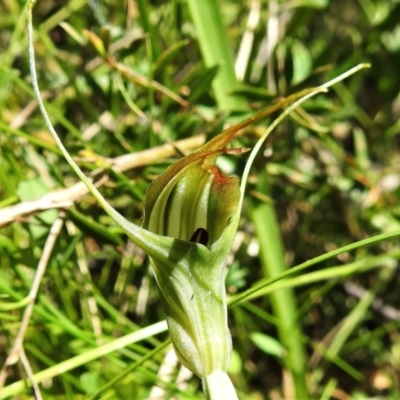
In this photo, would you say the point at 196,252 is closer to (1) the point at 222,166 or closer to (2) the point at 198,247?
(2) the point at 198,247

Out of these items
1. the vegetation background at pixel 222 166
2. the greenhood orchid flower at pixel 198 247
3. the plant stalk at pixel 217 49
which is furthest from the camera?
the plant stalk at pixel 217 49

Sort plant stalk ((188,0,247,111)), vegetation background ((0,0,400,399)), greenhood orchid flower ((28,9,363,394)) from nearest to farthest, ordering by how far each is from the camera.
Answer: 1. greenhood orchid flower ((28,9,363,394))
2. vegetation background ((0,0,400,399))
3. plant stalk ((188,0,247,111))

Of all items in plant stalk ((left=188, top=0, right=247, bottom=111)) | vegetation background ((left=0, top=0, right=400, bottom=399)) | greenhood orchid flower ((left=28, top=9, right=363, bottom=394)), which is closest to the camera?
greenhood orchid flower ((left=28, top=9, right=363, bottom=394))

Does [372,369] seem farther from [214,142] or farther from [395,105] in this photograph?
[214,142]

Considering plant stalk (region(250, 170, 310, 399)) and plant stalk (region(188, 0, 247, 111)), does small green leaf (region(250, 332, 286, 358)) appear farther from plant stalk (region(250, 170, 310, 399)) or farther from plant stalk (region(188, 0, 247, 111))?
plant stalk (region(188, 0, 247, 111))

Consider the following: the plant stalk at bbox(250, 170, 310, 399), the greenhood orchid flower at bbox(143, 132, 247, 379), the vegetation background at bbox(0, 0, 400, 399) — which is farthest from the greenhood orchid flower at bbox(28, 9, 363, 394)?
the plant stalk at bbox(250, 170, 310, 399)

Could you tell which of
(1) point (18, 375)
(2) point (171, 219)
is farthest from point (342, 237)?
(2) point (171, 219)

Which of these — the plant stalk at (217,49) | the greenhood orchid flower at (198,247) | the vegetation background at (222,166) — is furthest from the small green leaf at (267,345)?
the greenhood orchid flower at (198,247)

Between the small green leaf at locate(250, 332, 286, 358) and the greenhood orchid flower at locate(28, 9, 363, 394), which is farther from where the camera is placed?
the small green leaf at locate(250, 332, 286, 358)

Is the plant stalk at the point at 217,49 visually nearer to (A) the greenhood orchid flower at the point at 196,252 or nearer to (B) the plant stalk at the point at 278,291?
(B) the plant stalk at the point at 278,291
